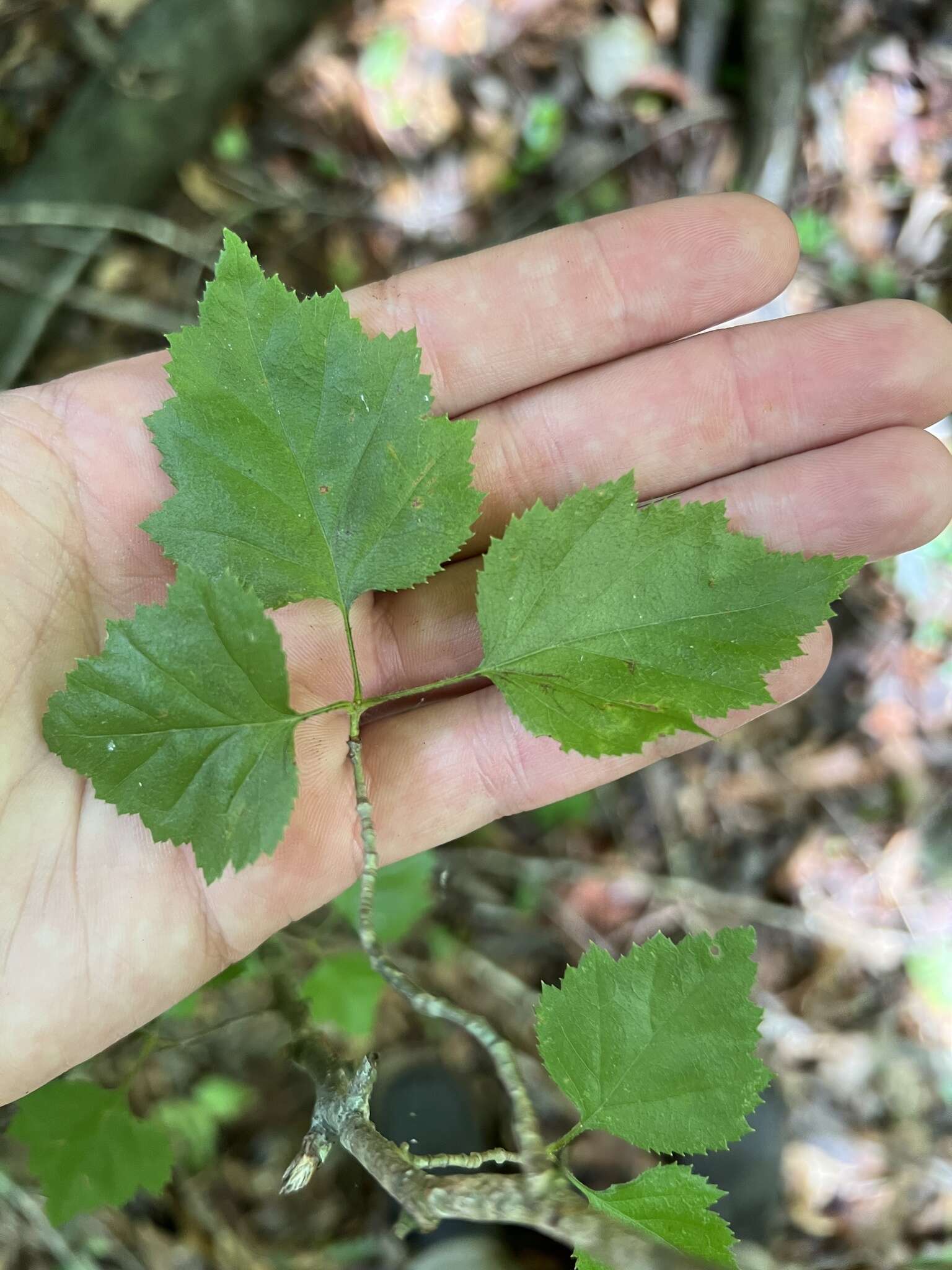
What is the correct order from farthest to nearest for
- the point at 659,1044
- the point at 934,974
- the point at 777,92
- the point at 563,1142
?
the point at 777,92, the point at 934,974, the point at 659,1044, the point at 563,1142

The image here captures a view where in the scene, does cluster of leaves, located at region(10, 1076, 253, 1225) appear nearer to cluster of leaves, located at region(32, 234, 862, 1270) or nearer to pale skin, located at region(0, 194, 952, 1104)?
pale skin, located at region(0, 194, 952, 1104)

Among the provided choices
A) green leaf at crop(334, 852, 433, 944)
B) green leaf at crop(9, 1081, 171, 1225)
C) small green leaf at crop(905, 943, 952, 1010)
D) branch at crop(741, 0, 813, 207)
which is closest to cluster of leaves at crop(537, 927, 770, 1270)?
green leaf at crop(334, 852, 433, 944)

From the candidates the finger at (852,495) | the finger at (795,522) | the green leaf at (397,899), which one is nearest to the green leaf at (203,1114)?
the green leaf at (397,899)

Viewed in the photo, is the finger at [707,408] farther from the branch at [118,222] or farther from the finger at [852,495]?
the branch at [118,222]

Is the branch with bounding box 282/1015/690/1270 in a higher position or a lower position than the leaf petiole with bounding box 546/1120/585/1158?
higher

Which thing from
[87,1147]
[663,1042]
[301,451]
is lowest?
[87,1147]

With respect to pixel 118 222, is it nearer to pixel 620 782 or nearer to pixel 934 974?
pixel 620 782

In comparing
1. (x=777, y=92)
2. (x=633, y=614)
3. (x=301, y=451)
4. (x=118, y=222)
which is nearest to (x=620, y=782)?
(x=633, y=614)

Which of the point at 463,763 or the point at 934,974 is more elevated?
the point at 463,763
